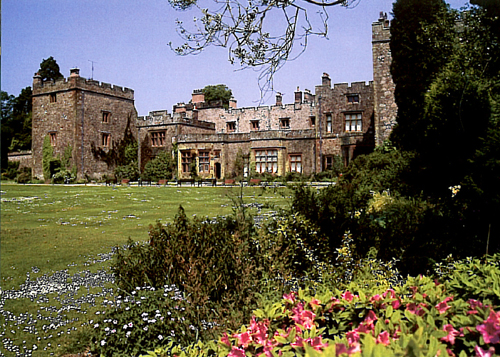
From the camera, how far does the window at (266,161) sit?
21.8 meters

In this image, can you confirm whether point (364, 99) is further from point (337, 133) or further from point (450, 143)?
point (450, 143)

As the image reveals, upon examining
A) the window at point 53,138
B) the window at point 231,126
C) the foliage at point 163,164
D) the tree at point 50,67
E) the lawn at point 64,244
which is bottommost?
the lawn at point 64,244

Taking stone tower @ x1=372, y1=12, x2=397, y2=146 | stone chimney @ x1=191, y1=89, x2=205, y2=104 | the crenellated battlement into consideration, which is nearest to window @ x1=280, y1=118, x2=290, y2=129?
stone chimney @ x1=191, y1=89, x2=205, y2=104

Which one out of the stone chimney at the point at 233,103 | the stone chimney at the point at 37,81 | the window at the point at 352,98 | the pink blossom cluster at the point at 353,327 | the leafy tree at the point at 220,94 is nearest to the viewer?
the pink blossom cluster at the point at 353,327

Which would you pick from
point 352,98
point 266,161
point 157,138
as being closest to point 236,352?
point 157,138

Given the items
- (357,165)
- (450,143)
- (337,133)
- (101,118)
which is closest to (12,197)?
(101,118)

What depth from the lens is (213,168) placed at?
22.7m

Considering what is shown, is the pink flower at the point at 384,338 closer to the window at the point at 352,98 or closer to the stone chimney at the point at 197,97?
the window at the point at 352,98

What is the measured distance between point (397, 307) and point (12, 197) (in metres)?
9.49

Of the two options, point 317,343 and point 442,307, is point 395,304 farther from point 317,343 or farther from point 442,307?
point 317,343

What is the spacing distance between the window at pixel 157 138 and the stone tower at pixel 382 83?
10.9 m

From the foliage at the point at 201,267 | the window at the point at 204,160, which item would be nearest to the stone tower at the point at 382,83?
the window at the point at 204,160

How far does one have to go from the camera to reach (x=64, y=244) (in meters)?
6.00

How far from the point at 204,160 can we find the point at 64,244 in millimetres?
17190
